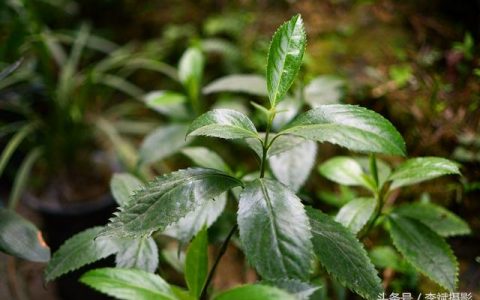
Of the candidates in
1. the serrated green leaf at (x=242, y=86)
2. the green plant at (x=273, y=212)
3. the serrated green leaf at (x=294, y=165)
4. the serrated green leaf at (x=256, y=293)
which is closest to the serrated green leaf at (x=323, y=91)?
the serrated green leaf at (x=242, y=86)

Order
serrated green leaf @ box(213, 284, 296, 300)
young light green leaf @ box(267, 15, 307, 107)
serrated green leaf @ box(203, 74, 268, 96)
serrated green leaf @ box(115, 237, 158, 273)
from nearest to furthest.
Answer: serrated green leaf @ box(213, 284, 296, 300) → young light green leaf @ box(267, 15, 307, 107) → serrated green leaf @ box(115, 237, 158, 273) → serrated green leaf @ box(203, 74, 268, 96)

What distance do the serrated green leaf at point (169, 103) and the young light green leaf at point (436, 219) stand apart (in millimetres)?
619

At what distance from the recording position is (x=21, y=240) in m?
0.76

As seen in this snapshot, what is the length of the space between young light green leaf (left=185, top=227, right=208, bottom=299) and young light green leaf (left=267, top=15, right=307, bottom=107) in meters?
0.25

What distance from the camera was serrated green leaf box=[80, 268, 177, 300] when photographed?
0.49m

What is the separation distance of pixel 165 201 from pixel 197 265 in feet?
0.46

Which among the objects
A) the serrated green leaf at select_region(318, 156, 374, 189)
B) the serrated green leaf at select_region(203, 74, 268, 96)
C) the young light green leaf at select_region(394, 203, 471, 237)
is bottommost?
the young light green leaf at select_region(394, 203, 471, 237)

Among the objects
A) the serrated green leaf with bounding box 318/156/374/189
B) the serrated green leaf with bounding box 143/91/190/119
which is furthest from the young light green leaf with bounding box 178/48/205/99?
the serrated green leaf with bounding box 318/156/374/189

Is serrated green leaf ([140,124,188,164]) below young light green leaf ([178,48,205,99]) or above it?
below

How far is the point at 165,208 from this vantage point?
536 millimetres

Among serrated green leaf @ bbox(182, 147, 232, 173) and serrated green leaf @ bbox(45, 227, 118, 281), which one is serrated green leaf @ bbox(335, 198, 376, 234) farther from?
serrated green leaf @ bbox(45, 227, 118, 281)

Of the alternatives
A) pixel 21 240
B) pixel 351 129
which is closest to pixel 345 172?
pixel 351 129

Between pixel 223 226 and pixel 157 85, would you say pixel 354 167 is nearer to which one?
pixel 223 226

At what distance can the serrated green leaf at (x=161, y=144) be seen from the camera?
3.47ft
